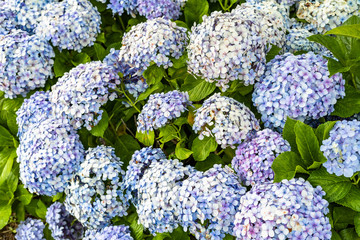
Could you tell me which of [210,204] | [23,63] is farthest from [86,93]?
[210,204]

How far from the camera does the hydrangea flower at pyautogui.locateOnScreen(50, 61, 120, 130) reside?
2.45m

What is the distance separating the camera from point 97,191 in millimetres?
2449

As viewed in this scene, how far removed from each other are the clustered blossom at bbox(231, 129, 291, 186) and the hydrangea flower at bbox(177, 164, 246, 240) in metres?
0.08

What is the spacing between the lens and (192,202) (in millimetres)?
1986

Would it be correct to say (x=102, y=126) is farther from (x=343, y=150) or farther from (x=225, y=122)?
(x=343, y=150)

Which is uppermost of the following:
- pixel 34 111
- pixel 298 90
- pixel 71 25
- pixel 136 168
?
pixel 71 25

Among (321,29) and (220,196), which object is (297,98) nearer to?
(220,196)

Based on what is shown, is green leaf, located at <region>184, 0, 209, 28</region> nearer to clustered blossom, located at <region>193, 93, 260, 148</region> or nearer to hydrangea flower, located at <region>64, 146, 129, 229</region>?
clustered blossom, located at <region>193, 93, 260, 148</region>

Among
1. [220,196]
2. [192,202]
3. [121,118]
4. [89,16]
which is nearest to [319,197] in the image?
[220,196]

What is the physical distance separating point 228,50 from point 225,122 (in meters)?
0.37

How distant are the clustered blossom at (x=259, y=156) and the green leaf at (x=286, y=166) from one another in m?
0.08

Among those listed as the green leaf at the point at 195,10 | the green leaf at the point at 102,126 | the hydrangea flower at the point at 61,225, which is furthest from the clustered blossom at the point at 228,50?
the hydrangea flower at the point at 61,225

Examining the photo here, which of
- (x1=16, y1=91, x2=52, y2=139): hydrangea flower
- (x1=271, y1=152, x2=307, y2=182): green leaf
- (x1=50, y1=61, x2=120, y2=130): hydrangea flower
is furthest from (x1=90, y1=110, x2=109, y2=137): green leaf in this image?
(x1=271, y1=152, x2=307, y2=182): green leaf

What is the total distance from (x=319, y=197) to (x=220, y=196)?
Answer: 1.44ft
